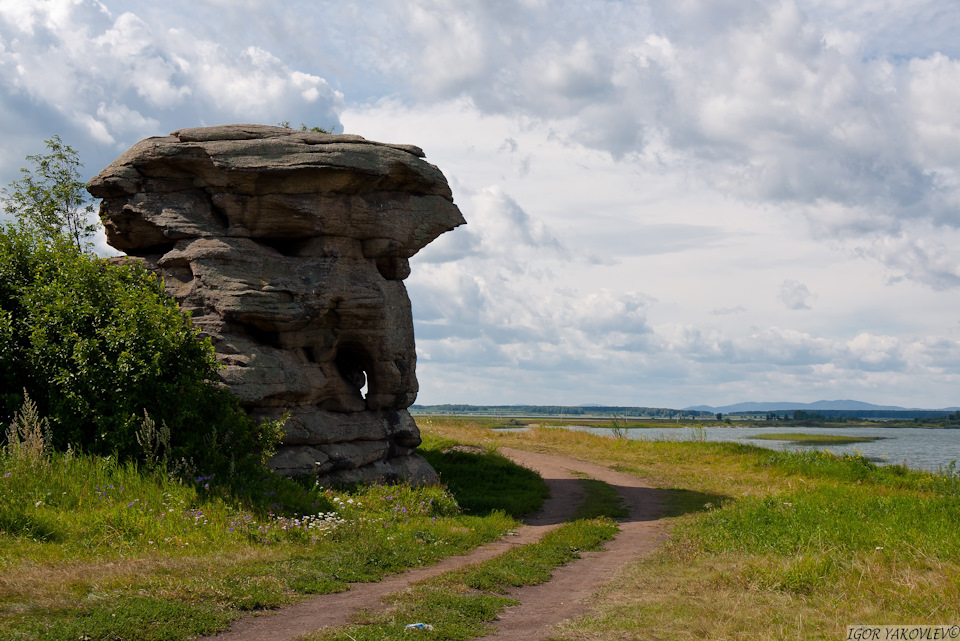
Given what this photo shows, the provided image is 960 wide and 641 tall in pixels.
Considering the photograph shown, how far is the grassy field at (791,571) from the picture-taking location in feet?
27.9

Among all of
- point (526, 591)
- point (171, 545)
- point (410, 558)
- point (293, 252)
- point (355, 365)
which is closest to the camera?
point (526, 591)

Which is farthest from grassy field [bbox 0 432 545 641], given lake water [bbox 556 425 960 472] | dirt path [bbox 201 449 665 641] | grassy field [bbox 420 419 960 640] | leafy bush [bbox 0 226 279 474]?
lake water [bbox 556 425 960 472]

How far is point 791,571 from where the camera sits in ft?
33.3

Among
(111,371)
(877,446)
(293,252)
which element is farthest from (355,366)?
(877,446)

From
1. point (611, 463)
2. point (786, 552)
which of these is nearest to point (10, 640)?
point (786, 552)

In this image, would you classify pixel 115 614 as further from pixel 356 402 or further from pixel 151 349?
pixel 356 402

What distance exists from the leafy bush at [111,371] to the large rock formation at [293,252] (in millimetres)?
1520

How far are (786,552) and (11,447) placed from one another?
47.4 ft

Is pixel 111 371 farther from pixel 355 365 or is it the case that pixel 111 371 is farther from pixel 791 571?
pixel 791 571

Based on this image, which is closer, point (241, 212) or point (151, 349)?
point (151, 349)

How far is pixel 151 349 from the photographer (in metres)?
15.8

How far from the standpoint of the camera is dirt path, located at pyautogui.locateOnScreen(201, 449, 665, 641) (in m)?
8.55

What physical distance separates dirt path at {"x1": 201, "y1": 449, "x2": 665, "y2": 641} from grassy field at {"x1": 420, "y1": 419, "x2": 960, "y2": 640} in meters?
0.48

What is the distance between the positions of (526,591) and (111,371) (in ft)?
33.5
